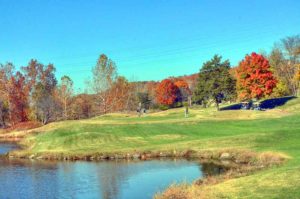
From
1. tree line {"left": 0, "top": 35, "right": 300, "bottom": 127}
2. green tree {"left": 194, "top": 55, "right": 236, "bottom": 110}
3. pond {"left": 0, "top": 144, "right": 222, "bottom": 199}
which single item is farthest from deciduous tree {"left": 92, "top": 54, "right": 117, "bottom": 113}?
pond {"left": 0, "top": 144, "right": 222, "bottom": 199}

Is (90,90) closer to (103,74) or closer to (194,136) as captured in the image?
(103,74)

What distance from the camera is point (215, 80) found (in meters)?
83.9

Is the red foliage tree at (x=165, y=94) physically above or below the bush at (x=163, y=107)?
above

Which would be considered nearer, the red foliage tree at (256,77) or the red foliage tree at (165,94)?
the red foliage tree at (256,77)

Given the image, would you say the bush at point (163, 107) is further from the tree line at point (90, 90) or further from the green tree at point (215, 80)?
the green tree at point (215, 80)

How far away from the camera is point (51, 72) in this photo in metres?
136

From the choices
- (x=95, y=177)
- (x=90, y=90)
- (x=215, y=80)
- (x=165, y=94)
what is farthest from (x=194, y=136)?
(x=165, y=94)

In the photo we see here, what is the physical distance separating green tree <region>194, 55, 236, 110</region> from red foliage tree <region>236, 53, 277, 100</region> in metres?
4.45

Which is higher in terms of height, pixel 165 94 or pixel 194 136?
pixel 165 94

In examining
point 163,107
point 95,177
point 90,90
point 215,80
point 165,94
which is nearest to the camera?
point 95,177

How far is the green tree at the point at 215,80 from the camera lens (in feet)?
273

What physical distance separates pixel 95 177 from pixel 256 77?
59.8 meters

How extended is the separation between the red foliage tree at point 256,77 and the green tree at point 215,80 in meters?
4.45

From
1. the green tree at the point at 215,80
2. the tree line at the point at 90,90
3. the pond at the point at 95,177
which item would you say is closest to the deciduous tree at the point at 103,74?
the tree line at the point at 90,90
